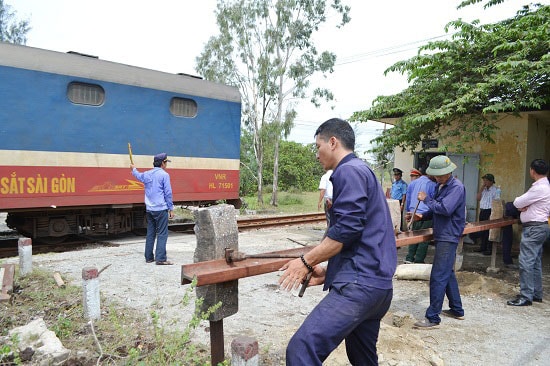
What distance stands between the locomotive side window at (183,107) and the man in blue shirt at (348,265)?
320 inches

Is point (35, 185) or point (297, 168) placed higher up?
point (297, 168)

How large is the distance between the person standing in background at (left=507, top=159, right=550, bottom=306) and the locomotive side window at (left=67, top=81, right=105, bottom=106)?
7703 mm

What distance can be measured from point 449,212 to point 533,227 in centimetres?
183

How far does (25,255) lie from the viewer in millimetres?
5699

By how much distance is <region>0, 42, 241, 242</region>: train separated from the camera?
25.4 feet

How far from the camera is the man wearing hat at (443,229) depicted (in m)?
4.58

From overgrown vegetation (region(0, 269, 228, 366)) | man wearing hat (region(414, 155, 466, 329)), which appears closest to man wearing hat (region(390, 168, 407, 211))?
man wearing hat (region(414, 155, 466, 329))

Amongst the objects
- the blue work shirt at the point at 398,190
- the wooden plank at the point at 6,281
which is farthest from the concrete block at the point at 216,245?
the blue work shirt at the point at 398,190

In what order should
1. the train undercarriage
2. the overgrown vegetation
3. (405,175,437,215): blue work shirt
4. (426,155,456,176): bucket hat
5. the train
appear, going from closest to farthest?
the overgrown vegetation < (426,155,456,176): bucket hat < (405,175,437,215): blue work shirt < the train < the train undercarriage

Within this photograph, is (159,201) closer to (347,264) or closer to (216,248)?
(216,248)

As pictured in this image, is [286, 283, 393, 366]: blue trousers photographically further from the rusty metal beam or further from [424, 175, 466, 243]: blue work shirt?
[424, 175, 466, 243]: blue work shirt

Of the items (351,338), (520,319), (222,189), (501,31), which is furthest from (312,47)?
(351,338)

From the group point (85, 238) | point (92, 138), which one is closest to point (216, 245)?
point (92, 138)

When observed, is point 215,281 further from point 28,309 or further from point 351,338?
point 28,309
